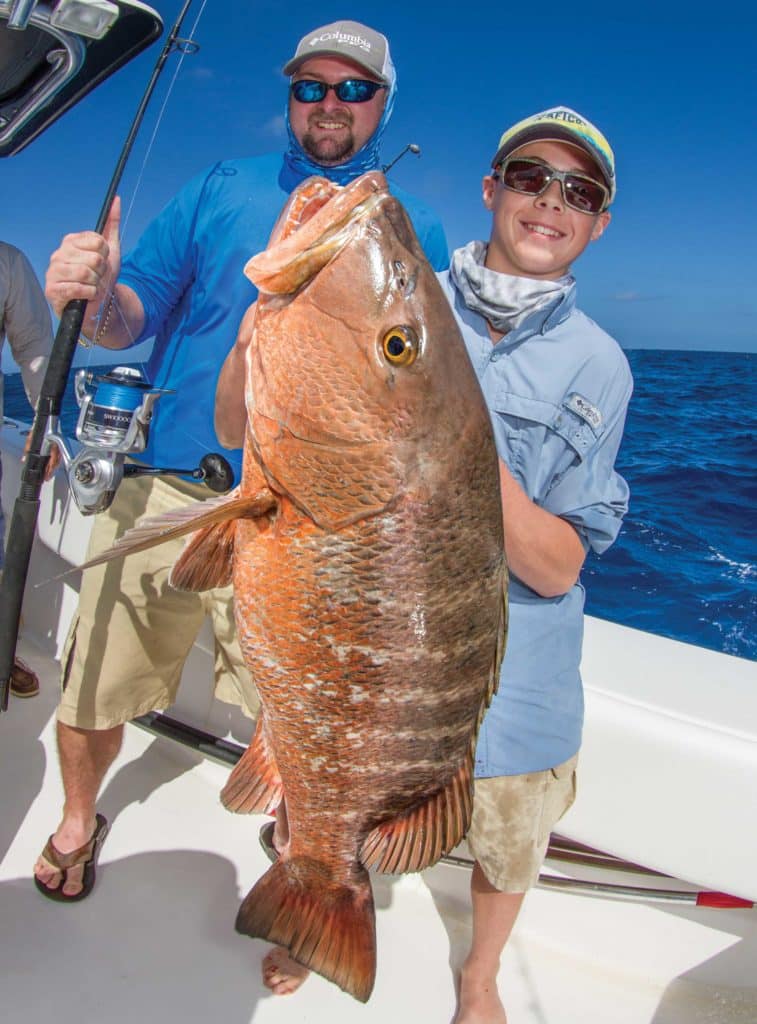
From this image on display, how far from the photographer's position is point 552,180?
197cm

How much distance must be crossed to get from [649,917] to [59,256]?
3.10 meters

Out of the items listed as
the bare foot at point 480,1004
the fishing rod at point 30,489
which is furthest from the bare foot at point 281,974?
the fishing rod at point 30,489

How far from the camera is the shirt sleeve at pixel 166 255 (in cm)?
269

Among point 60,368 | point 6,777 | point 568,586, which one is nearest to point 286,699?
point 568,586

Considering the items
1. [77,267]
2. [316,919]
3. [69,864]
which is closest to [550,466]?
[316,919]

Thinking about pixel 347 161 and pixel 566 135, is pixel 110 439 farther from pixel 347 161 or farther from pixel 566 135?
pixel 566 135

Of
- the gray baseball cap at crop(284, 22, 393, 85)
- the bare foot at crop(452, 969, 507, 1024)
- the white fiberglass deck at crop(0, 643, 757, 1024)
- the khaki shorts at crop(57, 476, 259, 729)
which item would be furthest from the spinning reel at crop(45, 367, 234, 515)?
the bare foot at crop(452, 969, 507, 1024)

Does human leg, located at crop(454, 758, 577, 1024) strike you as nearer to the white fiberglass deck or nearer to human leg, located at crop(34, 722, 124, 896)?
the white fiberglass deck

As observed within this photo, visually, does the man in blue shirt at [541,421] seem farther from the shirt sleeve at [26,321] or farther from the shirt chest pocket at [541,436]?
the shirt sleeve at [26,321]

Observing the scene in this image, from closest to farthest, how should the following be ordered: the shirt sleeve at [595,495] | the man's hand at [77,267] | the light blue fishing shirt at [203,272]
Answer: the shirt sleeve at [595,495] < the man's hand at [77,267] < the light blue fishing shirt at [203,272]

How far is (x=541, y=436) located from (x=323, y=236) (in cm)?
90

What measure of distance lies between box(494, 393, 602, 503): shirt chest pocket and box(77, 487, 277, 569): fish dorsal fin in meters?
0.82

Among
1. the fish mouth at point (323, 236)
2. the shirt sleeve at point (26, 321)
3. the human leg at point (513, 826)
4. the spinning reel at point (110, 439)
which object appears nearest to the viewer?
the fish mouth at point (323, 236)

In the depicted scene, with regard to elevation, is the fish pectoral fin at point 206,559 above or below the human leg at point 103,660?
above
